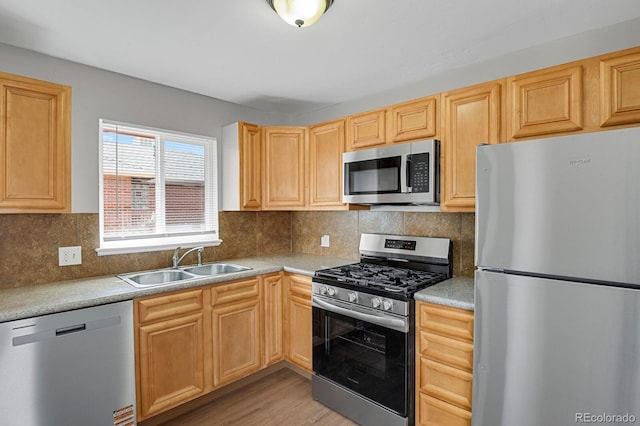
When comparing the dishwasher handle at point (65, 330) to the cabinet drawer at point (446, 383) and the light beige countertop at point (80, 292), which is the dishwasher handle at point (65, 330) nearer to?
the light beige countertop at point (80, 292)

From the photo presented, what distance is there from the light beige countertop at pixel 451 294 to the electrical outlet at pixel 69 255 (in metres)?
2.27

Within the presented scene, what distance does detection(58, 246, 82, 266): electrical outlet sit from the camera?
226cm

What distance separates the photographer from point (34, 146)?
188 centimetres

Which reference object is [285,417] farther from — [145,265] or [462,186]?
[462,186]

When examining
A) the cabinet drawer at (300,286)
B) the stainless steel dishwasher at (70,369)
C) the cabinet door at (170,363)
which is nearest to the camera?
the stainless steel dishwasher at (70,369)

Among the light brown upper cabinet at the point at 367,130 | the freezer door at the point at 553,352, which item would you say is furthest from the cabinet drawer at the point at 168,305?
the freezer door at the point at 553,352

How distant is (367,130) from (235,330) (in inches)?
72.3

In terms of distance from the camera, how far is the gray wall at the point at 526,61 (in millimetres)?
1828

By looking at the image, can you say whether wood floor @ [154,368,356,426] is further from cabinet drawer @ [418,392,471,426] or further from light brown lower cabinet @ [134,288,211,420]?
cabinet drawer @ [418,392,471,426]

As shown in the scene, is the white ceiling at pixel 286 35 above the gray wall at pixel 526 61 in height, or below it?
above

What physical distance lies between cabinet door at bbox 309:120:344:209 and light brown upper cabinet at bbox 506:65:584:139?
129cm

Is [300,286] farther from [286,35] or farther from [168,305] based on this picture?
[286,35]

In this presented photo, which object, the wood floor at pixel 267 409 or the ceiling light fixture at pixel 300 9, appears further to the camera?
the wood floor at pixel 267 409

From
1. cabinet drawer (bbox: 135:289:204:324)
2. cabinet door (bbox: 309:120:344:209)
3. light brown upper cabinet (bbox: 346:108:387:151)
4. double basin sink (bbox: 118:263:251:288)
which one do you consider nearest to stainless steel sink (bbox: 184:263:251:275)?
double basin sink (bbox: 118:263:251:288)
